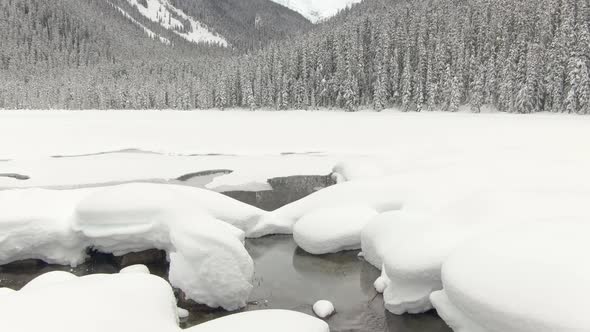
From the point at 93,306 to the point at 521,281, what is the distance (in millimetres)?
8745

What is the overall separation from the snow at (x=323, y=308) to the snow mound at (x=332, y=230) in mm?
4060

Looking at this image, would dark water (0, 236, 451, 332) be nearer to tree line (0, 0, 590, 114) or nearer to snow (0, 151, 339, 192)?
snow (0, 151, 339, 192)

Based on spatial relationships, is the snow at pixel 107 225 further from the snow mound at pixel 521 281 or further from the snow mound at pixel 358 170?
the snow mound at pixel 358 170

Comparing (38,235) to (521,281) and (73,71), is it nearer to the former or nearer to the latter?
(521,281)

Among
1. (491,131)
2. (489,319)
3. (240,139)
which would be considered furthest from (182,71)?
(489,319)

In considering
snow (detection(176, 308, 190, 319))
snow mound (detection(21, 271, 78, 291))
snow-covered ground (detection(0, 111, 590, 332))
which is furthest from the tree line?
snow mound (detection(21, 271, 78, 291))

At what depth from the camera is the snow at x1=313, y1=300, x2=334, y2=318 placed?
1098 centimetres

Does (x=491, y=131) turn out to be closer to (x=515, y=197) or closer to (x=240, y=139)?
(x=240, y=139)

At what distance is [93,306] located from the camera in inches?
354

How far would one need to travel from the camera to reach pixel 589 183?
15.6 metres

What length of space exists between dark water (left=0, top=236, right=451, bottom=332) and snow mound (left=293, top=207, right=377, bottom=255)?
0.32m

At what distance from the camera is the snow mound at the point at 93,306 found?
329 inches

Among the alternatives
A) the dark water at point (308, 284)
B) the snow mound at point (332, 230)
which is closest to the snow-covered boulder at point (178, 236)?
the dark water at point (308, 284)

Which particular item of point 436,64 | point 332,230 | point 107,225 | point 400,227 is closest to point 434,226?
point 400,227
